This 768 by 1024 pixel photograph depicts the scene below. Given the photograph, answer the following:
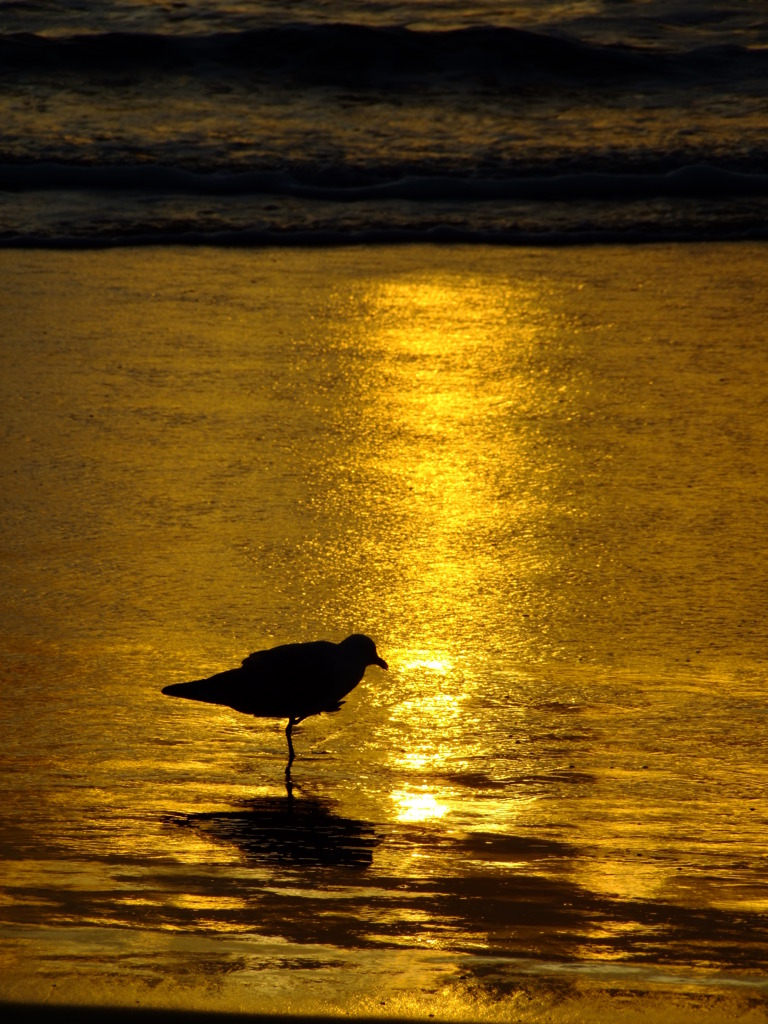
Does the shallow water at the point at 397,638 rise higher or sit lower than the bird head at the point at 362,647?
lower

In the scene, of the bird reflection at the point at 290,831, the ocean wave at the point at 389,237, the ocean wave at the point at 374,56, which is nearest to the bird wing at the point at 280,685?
the bird reflection at the point at 290,831

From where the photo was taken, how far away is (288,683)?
175 inches

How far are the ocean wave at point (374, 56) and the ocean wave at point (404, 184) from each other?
3537 millimetres

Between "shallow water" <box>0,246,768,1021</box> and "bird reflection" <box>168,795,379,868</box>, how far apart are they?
0.01 m

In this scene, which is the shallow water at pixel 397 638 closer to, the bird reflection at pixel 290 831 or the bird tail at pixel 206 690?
the bird reflection at pixel 290 831

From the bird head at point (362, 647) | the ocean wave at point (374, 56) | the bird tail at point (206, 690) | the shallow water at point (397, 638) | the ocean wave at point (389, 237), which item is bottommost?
the ocean wave at point (374, 56)

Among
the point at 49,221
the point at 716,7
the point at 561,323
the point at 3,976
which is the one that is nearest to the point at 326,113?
the point at 49,221

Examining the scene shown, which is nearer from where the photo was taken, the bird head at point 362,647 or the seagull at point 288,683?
the seagull at point 288,683

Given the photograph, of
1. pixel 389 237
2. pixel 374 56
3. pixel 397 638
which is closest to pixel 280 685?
pixel 397 638

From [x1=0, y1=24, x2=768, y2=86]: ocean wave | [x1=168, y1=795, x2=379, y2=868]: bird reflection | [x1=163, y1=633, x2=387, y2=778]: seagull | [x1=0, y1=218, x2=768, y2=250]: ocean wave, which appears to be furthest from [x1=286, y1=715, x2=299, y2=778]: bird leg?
[x1=0, y1=24, x2=768, y2=86]: ocean wave

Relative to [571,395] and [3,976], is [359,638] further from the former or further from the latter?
[571,395]

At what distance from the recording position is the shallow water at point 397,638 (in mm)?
3559

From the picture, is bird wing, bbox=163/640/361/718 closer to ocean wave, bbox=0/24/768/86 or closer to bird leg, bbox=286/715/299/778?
bird leg, bbox=286/715/299/778

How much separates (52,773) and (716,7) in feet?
49.7
